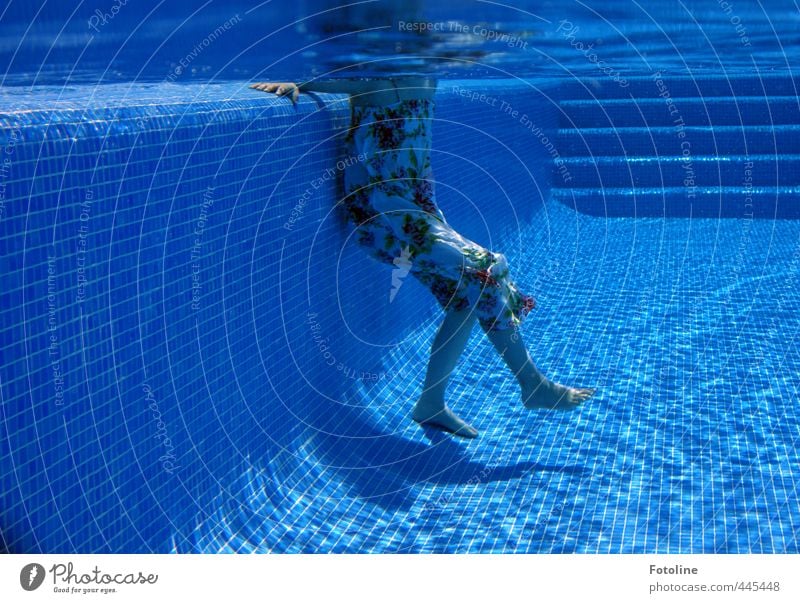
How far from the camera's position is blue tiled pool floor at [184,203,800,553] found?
10.6 ft

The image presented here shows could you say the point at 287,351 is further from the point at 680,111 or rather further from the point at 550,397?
the point at 680,111

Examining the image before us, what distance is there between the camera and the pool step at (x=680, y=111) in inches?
411

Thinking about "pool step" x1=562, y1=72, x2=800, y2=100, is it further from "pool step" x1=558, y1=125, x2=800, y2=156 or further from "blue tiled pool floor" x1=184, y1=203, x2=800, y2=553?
"blue tiled pool floor" x1=184, y1=203, x2=800, y2=553

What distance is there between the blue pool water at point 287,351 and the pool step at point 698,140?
4645mm

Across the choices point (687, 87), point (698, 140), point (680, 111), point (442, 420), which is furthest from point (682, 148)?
point (442, 420)

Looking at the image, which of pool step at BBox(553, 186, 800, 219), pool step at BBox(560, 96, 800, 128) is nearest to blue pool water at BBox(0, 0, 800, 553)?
pool step at BBox(553, 186, 800, 219)

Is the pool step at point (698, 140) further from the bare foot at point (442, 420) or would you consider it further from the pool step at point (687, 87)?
the bare foot at point (442, 420)

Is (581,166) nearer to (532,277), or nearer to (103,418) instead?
(532,277)

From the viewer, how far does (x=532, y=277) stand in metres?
7.20

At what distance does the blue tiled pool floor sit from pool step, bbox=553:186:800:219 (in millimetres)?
3577

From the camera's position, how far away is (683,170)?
33.4 feet
